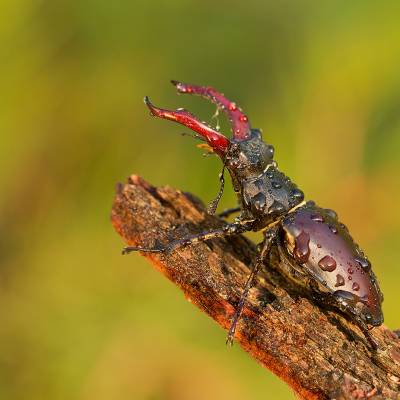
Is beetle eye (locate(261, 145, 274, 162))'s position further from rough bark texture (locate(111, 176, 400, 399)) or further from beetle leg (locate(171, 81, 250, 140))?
rough bark texture (locate(111, 176, 400, 399))

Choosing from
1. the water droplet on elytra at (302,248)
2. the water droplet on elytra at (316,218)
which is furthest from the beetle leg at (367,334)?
the water droplet on elytra at (316,218)

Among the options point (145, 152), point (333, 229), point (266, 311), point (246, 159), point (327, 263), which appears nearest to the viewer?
point (266, 311)

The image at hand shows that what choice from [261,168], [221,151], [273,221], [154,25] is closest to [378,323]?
[273,221]

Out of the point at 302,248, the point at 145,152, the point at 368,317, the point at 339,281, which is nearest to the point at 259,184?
the point at 302,248

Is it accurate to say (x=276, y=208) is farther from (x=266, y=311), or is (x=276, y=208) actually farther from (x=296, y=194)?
(x=266, y=311)

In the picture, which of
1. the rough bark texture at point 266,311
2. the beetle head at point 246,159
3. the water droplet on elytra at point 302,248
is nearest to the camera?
the rough bark texture at point 266,311

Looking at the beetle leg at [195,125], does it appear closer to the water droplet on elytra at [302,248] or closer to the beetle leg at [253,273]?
the beetle leg at [253,273]

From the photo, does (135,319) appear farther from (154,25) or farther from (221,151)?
(154,25)
